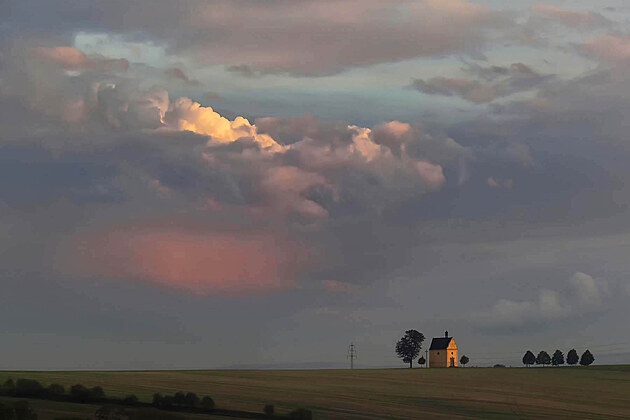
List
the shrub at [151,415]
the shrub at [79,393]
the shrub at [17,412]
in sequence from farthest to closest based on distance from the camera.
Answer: the shrub at [79,393] → the shrub at [151,415] → the shrub at [17,412]

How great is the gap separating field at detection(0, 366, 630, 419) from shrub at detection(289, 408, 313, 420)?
1.05m

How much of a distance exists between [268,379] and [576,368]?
266 feet

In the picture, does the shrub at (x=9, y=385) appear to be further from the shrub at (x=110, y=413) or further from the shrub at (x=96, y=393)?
the shrub at (x=110, y=413)

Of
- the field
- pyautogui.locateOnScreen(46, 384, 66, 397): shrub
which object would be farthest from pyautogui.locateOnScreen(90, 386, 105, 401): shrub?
pyautogui.locateOnScreen(46, 384, 66, 397): shrub

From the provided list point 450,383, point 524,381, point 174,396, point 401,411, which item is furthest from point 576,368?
point 174,396

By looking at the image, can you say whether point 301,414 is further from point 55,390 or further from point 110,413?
point 55,390

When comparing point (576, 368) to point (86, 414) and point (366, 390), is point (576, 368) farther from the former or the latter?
point (86, 414)

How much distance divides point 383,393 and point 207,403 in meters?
32.1

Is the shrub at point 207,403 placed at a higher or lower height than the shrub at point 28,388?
lower

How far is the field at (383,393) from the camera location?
92.1m

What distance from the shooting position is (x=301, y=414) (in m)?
84.4

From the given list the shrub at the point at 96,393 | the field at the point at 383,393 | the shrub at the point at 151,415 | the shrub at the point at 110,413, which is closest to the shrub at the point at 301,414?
the field at the point at 383,393

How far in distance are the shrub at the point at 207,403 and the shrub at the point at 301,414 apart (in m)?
7.77

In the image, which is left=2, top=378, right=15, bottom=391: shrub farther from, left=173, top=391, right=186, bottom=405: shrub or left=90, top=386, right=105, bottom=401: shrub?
left=173, top=391, right=186, bottom=405: shrub
